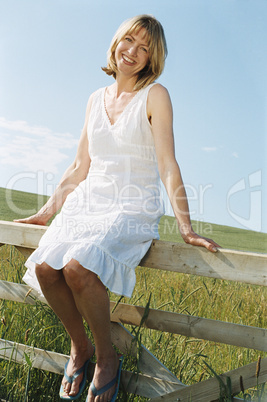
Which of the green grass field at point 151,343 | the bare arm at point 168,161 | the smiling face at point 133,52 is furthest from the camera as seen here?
the green grass field at point 151,343

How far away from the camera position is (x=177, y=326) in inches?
77.4

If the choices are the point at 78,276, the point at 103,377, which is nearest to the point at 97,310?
Result: the point at 78,276

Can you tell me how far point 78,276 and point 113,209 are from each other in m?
0.35

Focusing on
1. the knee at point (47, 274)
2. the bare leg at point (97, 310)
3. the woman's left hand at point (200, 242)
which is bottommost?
the bare leg at point (97, 310)

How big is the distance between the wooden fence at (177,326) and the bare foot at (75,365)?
0.30ft

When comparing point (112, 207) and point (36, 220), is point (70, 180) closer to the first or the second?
point (36, 220)

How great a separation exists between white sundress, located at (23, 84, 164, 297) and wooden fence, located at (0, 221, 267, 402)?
140 mm

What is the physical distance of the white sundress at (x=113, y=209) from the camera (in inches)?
68.9

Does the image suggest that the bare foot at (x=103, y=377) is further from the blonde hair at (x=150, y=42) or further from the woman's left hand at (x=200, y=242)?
the blonde hair at (x=150, y=42)

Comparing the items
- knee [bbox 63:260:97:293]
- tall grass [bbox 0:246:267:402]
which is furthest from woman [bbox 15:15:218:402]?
tall grass [bbox 0:246:267:402]

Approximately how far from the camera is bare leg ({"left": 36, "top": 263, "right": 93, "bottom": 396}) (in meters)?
1.81

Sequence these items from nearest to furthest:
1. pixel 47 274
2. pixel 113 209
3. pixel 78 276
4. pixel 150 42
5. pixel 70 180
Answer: pixel 78 276
pixel 47 274
pixel 113 209
pixel 150 42
pixel 70 180

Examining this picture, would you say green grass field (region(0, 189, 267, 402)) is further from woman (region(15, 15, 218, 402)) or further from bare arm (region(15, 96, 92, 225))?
bare arm (region(15, 96, 92, 225))

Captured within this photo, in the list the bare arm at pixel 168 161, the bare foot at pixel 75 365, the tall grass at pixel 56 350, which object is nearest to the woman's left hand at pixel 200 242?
the bare arm at pixel 168 161
